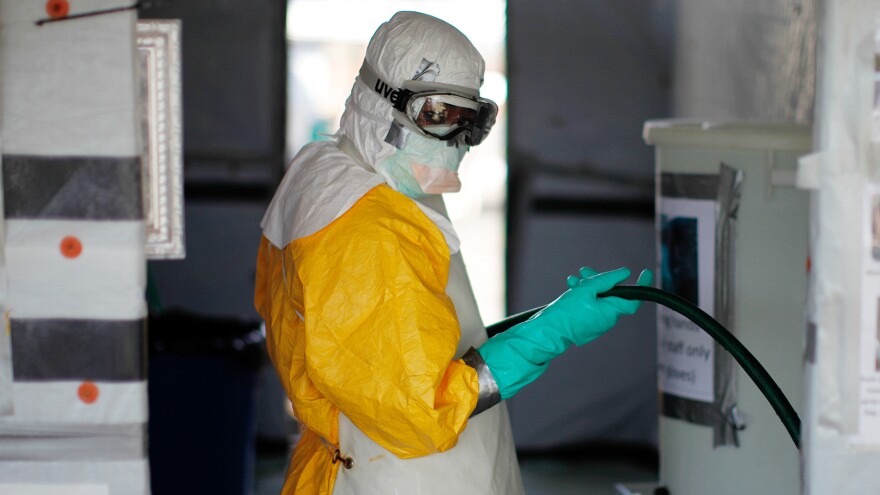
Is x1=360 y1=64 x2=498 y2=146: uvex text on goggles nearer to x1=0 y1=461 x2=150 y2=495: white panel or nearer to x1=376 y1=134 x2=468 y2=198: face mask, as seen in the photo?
x1=376 y1=134 x2=468 y2=198: face mask

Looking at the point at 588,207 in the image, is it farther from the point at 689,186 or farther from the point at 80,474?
the point at 80,474

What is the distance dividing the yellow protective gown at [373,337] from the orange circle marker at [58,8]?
1.63 feet

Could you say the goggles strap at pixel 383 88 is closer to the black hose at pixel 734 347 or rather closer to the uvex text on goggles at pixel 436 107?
the uvex text on goggles at pixel 436 107

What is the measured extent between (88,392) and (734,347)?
1022 mm

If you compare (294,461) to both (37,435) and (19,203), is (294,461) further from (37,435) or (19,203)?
(19,203)

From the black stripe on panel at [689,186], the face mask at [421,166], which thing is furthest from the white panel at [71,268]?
the black stripe on panel at [689,186]

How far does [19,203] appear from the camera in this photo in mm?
1363

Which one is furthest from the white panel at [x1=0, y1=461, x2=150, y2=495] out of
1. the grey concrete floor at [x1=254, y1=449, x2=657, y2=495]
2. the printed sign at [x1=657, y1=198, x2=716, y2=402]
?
the grey concrete floor at [x1=254, y1=449, x2=657, y2=495]

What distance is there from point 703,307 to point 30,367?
1267 mm

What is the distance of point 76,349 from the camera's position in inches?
54.7

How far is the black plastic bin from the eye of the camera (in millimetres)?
2850

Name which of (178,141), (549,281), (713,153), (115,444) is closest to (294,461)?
(115,444)

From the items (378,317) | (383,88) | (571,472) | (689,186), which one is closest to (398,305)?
(378,317)

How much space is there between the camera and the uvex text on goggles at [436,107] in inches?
68.2
